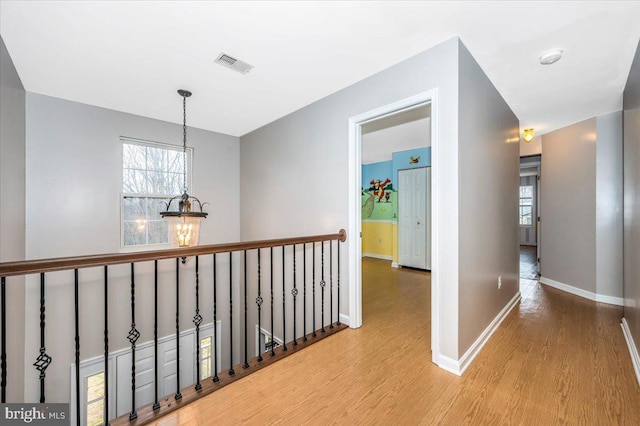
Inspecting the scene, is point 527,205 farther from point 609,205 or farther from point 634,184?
point 634,184

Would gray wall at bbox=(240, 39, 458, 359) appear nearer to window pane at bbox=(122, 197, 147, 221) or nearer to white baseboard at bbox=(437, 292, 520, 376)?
white baseboard at bbox=(437, 292, 520, 376)

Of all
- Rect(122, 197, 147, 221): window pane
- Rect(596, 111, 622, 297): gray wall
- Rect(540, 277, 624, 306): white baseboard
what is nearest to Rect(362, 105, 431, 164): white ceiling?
Rect(596, 111, 622, 297): gray wall

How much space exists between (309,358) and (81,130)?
345cm

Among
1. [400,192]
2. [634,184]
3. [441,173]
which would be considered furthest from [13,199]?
[400,192]

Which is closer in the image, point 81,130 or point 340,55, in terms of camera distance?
point 340,55

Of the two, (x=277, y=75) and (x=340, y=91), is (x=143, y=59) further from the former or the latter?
(x=340, y=91)

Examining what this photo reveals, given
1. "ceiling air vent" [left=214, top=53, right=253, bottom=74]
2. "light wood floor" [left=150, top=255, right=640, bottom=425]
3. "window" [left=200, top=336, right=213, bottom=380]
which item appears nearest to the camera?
"light wood floor" [left=150, top=255, right=640, bottom=425]

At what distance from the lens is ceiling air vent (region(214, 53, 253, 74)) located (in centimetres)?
215

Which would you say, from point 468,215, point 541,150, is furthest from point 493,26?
point 541,150

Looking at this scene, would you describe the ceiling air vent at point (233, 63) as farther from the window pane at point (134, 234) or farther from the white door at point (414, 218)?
the white door at point (414, 218)

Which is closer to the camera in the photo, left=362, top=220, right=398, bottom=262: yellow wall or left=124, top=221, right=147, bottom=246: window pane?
left=124, top=221, right=147, bottom=246: window pane

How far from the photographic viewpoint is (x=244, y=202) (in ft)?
13.9

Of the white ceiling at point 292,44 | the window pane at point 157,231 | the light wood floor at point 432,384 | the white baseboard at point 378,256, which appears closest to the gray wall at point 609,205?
the white ceiling at point 292,44

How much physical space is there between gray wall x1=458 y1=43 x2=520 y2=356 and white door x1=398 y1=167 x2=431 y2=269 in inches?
74.1
